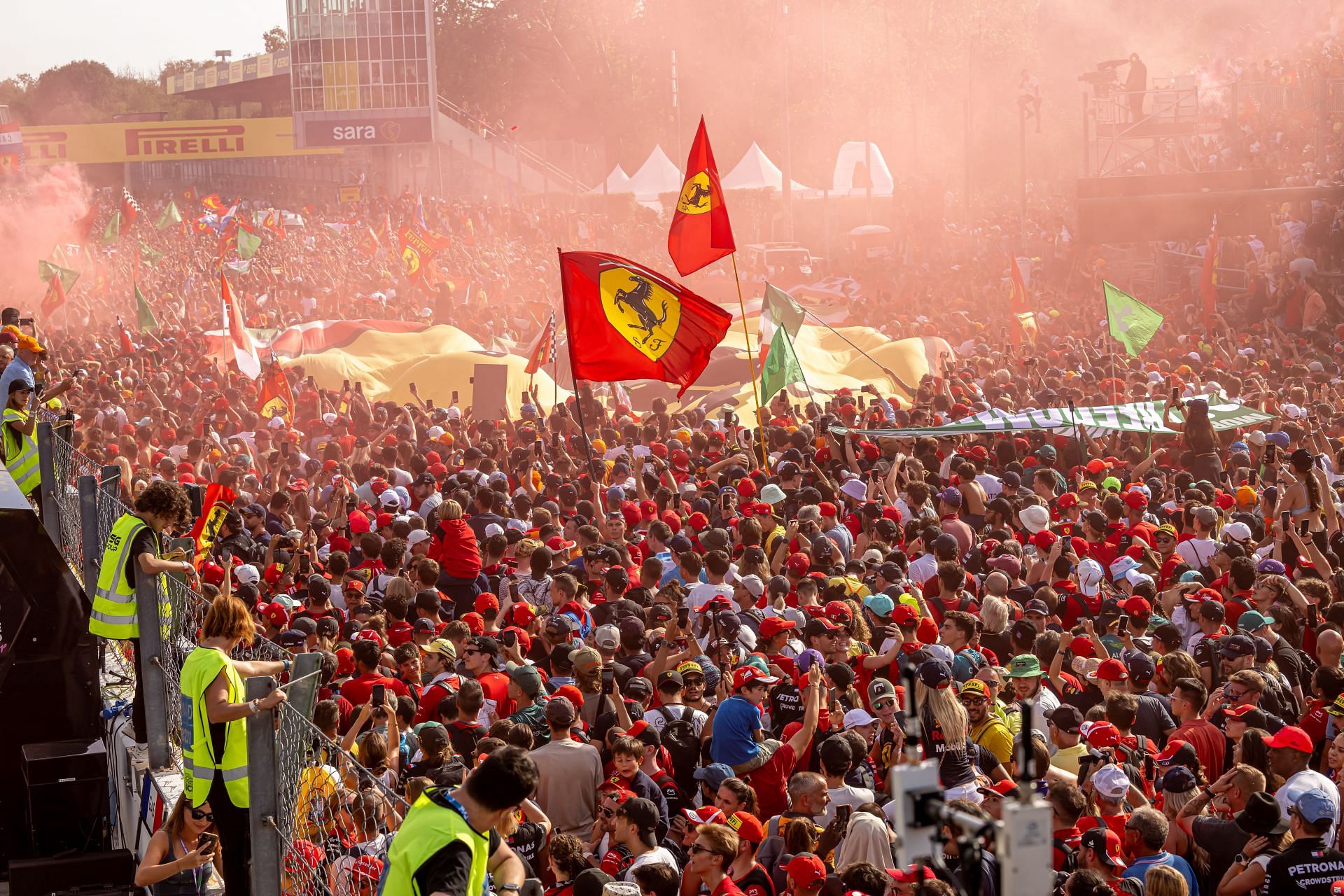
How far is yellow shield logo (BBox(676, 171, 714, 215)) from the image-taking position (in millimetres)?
14008

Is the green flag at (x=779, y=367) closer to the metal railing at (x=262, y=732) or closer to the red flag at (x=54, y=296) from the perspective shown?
the metal railing at (x=262, y=732)

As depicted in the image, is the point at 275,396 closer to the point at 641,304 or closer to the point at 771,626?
the point at 641,304

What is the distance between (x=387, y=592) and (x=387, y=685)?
188 cm

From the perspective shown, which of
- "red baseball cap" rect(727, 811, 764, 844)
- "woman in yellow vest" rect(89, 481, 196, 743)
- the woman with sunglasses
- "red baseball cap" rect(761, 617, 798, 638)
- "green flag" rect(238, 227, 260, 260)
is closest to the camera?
the woman with sunglasses

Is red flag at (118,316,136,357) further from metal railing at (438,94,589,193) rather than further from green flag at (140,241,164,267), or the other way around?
metal railing at (438,94,589,193)

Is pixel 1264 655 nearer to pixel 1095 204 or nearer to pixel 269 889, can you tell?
pixel 269 889

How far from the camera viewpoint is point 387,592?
28.7 ft

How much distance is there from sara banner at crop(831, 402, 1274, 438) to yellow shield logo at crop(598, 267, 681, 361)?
231cm

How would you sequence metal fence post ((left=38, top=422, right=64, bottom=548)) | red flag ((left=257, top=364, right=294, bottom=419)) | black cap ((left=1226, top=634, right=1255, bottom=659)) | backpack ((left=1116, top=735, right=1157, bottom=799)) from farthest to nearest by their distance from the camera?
red flag ((left=257, top=364, right=294, bottom=419)) < metal fence post ((left=38, top=422, right=64, bottom=548)) < black cap ((left=1226, top=634, right=1255, bottom=659)) < backpack ((left=1116, top=735, right=1157, bottom=799))

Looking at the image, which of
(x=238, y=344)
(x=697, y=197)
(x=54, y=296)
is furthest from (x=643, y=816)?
(x=54, y=296)

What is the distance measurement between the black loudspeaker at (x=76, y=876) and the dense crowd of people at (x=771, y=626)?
925 millimetres

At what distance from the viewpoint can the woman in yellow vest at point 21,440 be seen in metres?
8.58

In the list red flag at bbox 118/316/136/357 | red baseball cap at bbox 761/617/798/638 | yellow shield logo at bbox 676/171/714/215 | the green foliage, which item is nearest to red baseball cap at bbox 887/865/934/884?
red baseball cap at bbox 761/617/798/638

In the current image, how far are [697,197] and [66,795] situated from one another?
8830 millimetres
